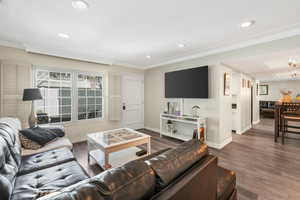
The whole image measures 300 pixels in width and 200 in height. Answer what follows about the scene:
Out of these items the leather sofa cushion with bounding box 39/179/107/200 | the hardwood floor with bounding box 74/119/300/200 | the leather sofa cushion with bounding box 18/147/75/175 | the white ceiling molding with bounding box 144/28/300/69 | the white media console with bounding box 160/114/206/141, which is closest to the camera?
the leather sofa cushion with bounding box 39/179/107/200

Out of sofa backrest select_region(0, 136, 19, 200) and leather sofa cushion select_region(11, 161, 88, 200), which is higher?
sofa backrest select_region(0, 136, 19, 200)

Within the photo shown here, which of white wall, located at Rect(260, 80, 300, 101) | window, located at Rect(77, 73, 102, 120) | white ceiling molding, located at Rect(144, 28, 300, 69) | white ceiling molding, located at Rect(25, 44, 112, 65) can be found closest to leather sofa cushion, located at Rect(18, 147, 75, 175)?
window, located at Rect(77, 73, 102, 120)

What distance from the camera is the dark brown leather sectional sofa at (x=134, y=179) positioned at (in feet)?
2.13

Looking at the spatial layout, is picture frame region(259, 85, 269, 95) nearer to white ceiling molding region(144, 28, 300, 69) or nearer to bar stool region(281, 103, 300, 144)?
bar stool region(281, 103, 300, 144)

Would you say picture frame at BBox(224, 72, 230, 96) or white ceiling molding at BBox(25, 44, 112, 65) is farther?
picture frame at BBox(224, 72, 230, 96)

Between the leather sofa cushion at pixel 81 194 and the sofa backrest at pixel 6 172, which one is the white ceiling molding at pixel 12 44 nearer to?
the sofa backrest at pixel 6 172

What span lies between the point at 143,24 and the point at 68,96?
2.90m

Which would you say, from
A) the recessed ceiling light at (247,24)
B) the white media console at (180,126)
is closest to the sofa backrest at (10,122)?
the white media console at (180,126)

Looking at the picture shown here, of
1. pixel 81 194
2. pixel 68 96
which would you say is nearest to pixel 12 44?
pixel 68 96

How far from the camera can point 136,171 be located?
0.78 m

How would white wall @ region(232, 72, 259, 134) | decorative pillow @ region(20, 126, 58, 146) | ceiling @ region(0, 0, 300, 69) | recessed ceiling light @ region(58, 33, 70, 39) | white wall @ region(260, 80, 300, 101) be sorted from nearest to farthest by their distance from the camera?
ceiling @ region(0, 0, 300, 69) < decorative pillow @ region(20, 126, 58, 146) < recessed ceiling light @ region(58, 33, 70, 39) < white wall @ region(232, 72, 259, 134) < white wall @ region(260, 80, 300, 101)

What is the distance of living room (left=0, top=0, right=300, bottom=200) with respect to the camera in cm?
106

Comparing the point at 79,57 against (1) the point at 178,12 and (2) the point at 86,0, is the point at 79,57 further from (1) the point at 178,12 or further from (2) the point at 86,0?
(1) the point at 178,12

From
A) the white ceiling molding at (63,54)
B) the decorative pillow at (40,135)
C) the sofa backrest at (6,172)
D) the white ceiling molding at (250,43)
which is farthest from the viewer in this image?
the white ceiling molding at (63,54)
